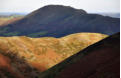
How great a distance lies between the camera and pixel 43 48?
82.8 metres

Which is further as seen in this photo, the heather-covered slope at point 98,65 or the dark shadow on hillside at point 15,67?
the dark shadow on hillside at point 15,67

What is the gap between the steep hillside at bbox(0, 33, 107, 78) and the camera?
6995 centimetres

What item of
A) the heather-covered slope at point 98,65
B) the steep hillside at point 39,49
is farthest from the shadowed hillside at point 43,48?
the heather-covered slope at point 98,65

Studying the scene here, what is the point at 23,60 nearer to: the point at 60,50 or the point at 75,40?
the point at 60,50

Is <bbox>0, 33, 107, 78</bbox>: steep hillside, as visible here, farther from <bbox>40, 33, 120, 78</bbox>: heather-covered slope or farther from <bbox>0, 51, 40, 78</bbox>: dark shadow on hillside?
<bbox>40, 33, 120, 78</bbox>: heather-covered slope

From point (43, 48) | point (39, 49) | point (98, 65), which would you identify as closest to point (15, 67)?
point (39, 49)

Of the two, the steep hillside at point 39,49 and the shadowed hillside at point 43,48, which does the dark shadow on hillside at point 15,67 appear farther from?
the shadowed hillside at point 43,48

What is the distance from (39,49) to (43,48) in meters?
1.97

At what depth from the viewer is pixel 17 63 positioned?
66.6m

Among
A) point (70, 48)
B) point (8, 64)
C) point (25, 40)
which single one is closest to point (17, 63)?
point (8, 64)

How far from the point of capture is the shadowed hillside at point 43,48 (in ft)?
238

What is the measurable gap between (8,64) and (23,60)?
8.32 meters

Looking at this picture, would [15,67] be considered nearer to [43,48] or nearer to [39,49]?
[39,49]

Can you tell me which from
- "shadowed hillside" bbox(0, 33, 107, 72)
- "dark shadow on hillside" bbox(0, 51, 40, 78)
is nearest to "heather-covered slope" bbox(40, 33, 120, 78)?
"dark shadow on hillside" bbox(0, 51, 40, 78)
